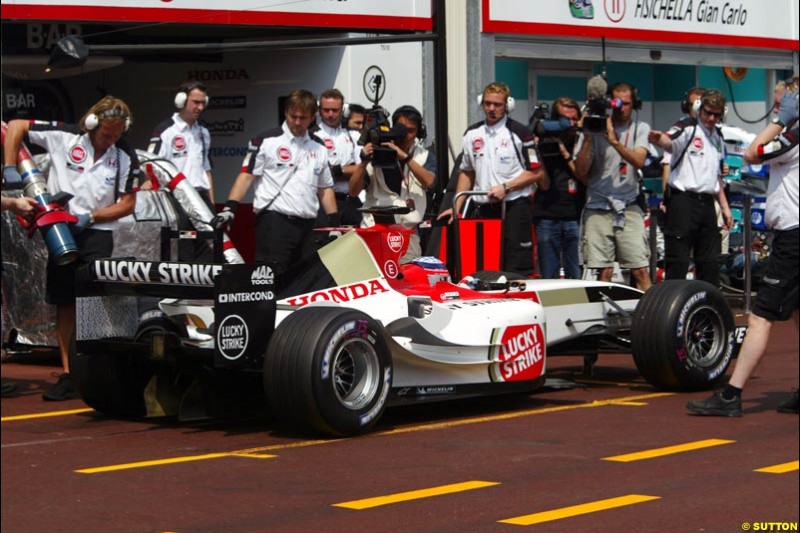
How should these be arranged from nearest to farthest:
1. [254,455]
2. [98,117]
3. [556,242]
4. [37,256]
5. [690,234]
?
[254,455]
[98,117]
[37,256]
[690,234]
[556,242]

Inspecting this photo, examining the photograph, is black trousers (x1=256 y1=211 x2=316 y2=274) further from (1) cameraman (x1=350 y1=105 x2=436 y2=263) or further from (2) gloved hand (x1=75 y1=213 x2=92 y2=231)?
(2) gloved hand (x1=75 y1=213 x2=92 y2=231)

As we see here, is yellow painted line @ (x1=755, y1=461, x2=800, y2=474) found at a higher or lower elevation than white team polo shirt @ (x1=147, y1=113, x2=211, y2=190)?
lower

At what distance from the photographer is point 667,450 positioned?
25.7 feet

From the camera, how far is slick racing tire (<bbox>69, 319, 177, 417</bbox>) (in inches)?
348

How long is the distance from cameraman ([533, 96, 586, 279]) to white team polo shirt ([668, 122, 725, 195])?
1.20m

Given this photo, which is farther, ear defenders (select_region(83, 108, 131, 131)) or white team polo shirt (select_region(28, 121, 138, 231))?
white team polo shirt (select_region(28, 121, 138, 231))

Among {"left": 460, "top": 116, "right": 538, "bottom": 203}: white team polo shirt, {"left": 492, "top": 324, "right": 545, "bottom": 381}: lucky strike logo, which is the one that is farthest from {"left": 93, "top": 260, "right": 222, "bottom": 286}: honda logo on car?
{"left": 460, "top": 116, "right": 538, "bottom": 203}: white team polo shirt

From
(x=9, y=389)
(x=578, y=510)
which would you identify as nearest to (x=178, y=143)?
(x=9, y=389)

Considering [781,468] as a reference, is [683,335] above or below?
above

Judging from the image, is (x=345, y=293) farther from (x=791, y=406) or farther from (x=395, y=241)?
(x=791, y=406)

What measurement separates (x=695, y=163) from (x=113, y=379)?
4892 mm

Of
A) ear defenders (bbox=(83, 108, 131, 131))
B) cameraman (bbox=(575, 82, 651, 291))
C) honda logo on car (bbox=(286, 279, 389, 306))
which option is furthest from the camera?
cameraman (bbox=(575, 82, 651, 291))

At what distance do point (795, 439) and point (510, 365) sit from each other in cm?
174

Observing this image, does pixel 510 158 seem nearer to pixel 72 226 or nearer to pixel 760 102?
pixel 72 226
